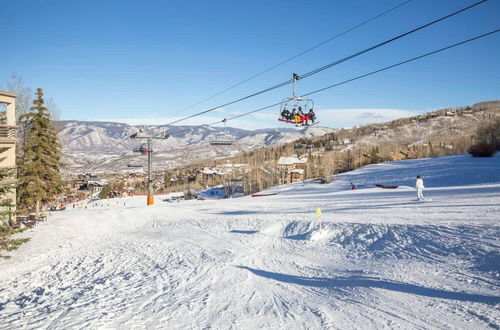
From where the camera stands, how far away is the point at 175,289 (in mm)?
8344

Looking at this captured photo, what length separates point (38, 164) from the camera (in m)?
22.2

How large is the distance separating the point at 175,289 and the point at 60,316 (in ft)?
8.63

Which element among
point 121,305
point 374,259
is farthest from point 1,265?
point 374,259

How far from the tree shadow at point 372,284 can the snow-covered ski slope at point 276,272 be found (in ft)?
0.12

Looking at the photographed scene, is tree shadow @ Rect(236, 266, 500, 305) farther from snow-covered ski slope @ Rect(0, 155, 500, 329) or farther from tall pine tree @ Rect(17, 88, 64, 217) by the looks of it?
tall pine tree @ Rect(17, 88, 64, 217)

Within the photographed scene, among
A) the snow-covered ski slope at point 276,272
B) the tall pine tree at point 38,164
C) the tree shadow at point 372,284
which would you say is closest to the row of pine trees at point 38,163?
the tall pine tree at point 38,164

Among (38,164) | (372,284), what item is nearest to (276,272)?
(372,284)

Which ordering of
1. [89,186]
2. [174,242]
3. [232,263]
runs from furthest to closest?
[89,186] → [174,242] → [232,263]

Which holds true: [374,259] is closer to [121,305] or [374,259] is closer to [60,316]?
[121,305]

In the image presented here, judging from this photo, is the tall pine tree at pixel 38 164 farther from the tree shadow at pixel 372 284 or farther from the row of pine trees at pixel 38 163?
the tree shadow at pixel 372 284

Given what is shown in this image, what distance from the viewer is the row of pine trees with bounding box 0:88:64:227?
21.8 m

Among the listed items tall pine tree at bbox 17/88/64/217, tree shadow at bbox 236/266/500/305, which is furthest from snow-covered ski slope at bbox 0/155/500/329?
tall pine tree at bbox 17/88/64/217

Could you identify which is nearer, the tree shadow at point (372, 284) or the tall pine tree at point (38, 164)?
the tree shadow at point (372, 284)

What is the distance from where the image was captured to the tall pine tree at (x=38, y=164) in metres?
21.8
